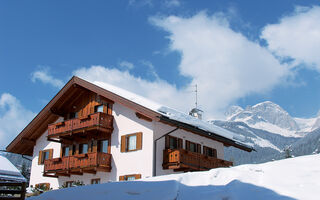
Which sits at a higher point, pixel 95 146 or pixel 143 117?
pixel 143 117

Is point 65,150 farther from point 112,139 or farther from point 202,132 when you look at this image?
point 202,132

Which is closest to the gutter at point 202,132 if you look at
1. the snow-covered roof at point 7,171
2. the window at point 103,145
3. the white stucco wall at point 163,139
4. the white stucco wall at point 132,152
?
the white stucco wall at point 163,139

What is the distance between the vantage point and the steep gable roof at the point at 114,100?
2217 centimetres

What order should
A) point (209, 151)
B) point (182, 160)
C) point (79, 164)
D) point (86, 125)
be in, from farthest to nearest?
point (209, 151) → point (86, 125) → point (79, 164) → point (182, 160)

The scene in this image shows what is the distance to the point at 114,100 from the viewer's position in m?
23.5

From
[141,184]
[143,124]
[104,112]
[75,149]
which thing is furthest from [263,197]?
[75,149]

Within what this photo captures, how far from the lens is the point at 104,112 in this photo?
81.7 feet

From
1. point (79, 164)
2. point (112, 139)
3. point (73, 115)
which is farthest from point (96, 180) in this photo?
point (73, 115)

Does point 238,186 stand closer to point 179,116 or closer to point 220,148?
point 179,116

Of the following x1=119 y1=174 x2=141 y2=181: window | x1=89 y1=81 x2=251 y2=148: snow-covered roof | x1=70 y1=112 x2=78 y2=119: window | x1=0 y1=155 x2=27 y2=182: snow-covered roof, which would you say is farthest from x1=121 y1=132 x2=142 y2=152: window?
x1=0 y1=155 x2=27 y2=182: snow-covered roof

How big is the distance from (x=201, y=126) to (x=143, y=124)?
388 centimetres

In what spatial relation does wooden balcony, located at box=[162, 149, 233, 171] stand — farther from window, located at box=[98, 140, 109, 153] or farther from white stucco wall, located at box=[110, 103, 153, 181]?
window, located at box=[98, 140, 109, 153]

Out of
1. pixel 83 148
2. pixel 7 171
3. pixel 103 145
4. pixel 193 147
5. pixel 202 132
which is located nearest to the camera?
pixel 7 171

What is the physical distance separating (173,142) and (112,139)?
12.3ft
